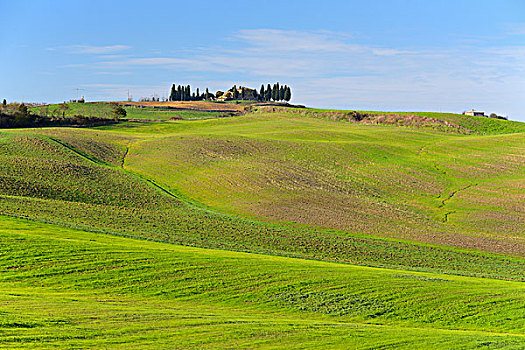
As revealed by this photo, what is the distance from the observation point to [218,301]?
78.9 ft

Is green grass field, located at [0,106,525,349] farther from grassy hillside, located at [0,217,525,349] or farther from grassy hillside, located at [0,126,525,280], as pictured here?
grassy hillside, located at [0,126,525,280]

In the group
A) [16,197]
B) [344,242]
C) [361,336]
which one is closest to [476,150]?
[344,242]

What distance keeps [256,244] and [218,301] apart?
1420cm

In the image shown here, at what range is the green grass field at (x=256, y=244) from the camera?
64.6 feet

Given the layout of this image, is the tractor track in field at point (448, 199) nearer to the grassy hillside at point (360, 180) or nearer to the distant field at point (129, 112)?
the grassy hillside at point (360, 180)

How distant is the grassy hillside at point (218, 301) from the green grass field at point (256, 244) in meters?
0.10

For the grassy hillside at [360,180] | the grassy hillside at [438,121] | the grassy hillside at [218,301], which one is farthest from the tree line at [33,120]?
the grassy hillside at [218,301]

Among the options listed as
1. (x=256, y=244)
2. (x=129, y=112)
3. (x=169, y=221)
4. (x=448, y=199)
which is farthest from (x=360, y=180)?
(x=129, y=112)

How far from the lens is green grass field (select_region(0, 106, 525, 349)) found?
19703 millimetres

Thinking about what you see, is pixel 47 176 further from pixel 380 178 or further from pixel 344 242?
pixel 380 178

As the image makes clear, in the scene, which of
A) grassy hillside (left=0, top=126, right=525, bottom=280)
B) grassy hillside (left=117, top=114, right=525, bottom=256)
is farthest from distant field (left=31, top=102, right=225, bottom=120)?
grassy hillside (left=0, top=126, right=525, bottom=280)

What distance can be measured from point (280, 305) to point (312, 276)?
13.4 feet

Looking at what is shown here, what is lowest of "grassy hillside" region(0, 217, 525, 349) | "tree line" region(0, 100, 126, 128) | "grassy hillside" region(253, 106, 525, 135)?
"grassy hillside" region(0, 217, 525, 349)

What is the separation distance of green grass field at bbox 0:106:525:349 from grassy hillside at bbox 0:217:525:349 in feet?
0.32
